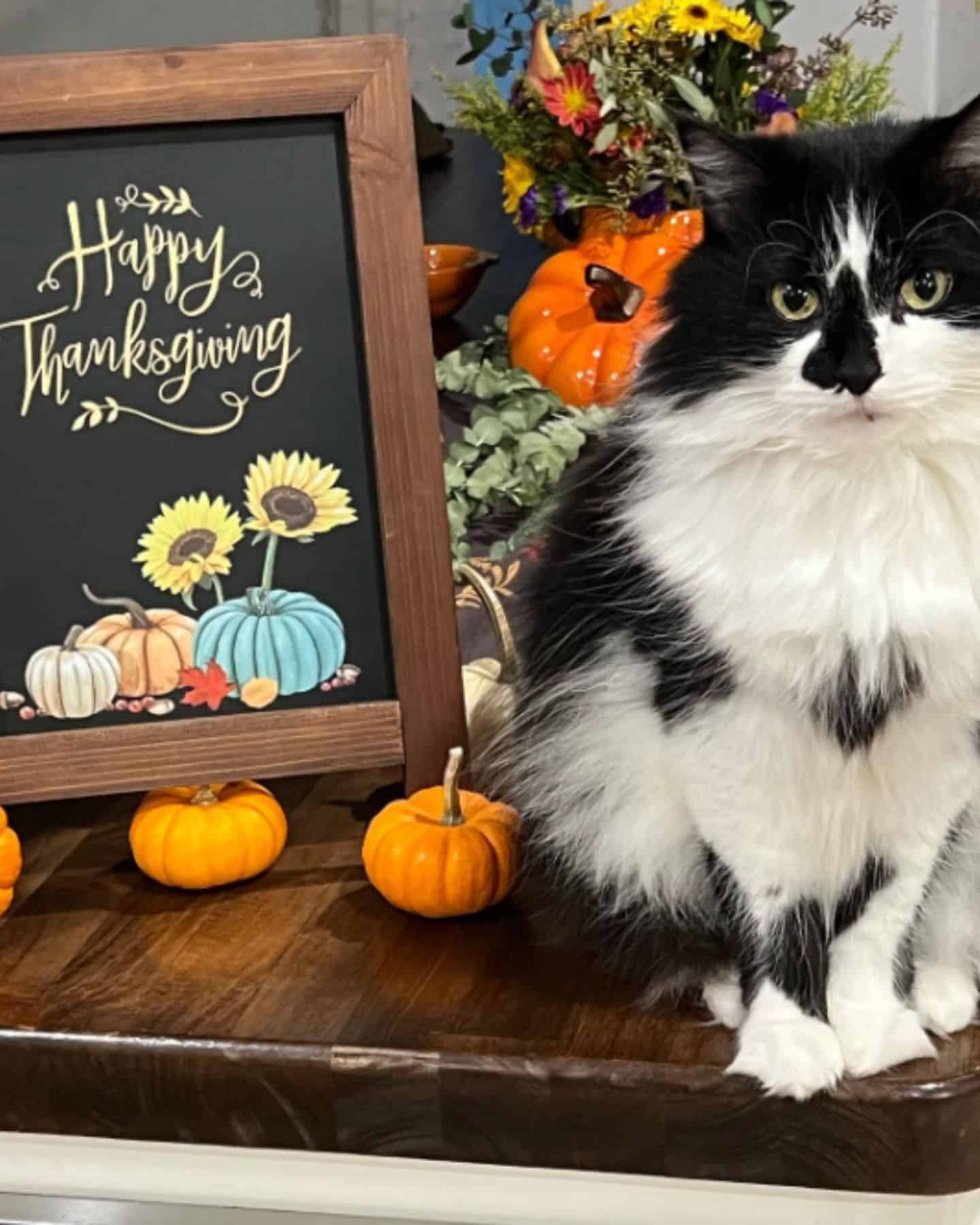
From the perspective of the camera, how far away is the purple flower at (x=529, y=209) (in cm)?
184

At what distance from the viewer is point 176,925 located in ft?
3.47

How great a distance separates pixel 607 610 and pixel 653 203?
955 mm

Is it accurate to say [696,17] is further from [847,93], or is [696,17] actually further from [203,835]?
[203,835]

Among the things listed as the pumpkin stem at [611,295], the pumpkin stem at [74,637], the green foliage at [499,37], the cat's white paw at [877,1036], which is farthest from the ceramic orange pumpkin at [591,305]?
the cat's white paw at [877,1036]

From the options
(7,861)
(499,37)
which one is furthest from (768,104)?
(7,861)

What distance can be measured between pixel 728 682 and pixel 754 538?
8 cm

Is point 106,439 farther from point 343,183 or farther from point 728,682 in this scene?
point 728,682

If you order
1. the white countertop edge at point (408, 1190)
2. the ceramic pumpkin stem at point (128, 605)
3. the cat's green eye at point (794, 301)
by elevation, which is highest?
the cat's green eye at point (794, 301)

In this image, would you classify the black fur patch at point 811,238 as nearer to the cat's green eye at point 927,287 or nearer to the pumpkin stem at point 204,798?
the cat's green eye at point 927,287

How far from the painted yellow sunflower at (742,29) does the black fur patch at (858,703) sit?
109 cm

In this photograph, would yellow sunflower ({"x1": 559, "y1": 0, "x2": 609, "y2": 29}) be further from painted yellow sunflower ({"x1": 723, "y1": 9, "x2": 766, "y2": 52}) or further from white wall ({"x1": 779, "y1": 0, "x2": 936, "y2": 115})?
white wall ({"x1": 779, "y1": 0, "x2": 936, "y2": 115})

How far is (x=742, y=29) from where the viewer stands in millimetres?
1676

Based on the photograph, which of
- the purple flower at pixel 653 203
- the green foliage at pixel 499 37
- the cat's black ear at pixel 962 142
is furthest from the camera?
the green foliage at pixel 499 37

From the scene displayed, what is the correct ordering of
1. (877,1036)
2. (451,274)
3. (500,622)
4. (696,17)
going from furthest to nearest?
1. (451,274)
2. (696,17)
3. (500,622)
4. (877,1036)
